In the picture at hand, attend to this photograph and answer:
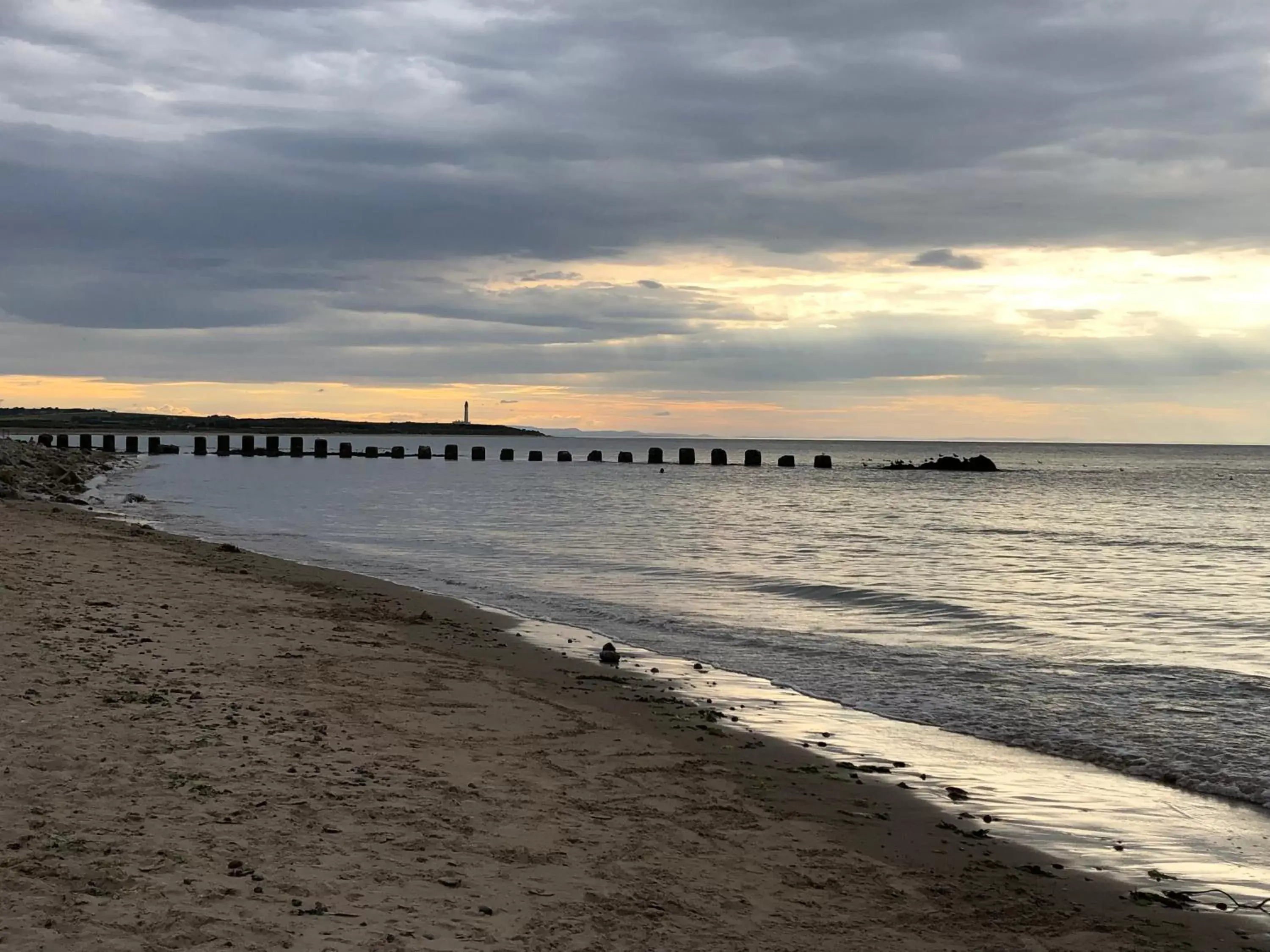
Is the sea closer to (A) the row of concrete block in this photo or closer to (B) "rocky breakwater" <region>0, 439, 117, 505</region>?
(B) "rocky breakwater" <region>0, 439, 117, 505</region>

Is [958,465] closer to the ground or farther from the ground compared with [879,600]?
farther from the ground

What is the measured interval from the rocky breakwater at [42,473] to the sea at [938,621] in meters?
1.81

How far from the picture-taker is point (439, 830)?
6.06 metres

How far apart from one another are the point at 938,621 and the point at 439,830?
12408 mm

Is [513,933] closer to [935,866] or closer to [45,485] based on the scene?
[935,866]

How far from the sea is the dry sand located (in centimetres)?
97

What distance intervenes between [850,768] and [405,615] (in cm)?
799

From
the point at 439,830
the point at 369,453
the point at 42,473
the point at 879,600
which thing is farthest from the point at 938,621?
the point at 369,453

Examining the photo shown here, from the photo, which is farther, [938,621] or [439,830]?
[938,621]

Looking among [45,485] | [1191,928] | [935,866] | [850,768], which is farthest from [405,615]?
[45,485]

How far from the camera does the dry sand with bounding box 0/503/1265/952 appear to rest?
16.0 feet

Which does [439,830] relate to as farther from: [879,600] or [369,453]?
[369,453]

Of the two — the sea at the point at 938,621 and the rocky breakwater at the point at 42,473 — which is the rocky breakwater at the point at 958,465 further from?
the rocky breakwater at the point at 42,473

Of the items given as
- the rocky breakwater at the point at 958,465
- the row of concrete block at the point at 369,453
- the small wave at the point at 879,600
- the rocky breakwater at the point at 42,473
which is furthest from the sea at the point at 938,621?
the row of concrete block at the point at 369,453
